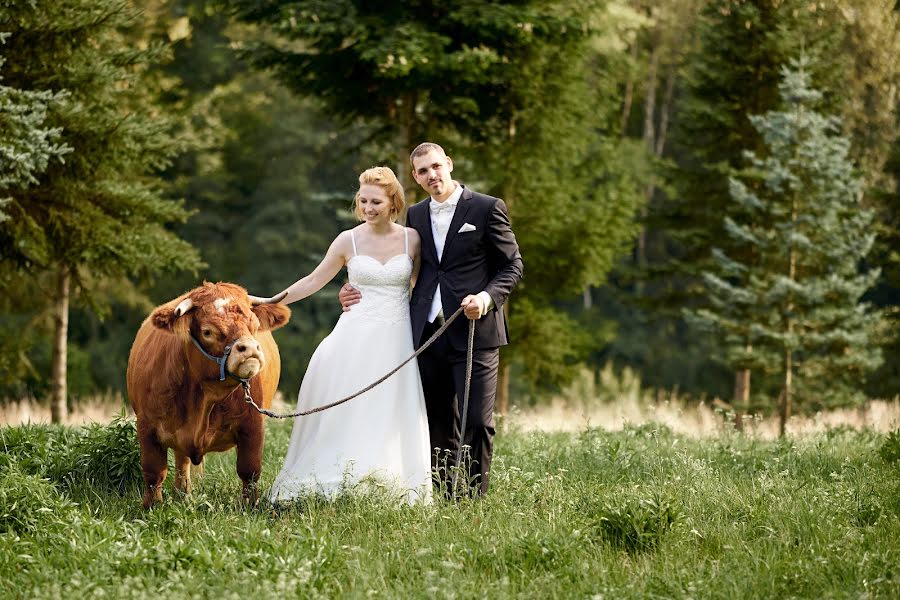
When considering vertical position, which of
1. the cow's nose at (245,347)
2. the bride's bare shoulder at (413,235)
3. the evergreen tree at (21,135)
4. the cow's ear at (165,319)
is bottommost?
the cow's nose at (245,347)

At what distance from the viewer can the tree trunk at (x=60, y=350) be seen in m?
12.9

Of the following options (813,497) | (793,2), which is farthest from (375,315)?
(793,2)

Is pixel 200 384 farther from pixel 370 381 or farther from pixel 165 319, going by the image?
pixel 370 381

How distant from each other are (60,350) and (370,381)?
838 cm

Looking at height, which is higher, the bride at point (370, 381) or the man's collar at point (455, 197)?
the man's collar at point (455, 197)

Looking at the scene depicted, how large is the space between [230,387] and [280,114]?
2656 centimetres

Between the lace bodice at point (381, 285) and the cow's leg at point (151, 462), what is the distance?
1.44 metres

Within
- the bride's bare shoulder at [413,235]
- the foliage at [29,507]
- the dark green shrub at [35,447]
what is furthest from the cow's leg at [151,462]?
the bride's bare shoulder at [413,235]

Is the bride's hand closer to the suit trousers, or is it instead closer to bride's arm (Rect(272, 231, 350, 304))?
bride's arm (Rect(272, 231, 350, 304))

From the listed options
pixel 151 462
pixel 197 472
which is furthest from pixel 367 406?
pixel 197 472

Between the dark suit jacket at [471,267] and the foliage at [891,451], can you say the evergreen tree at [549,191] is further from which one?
the dark suit jacket at [471,267]

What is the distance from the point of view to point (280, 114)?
103 feet

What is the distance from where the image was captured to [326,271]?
6488 millimetres

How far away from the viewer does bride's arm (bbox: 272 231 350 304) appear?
6.43 metres
